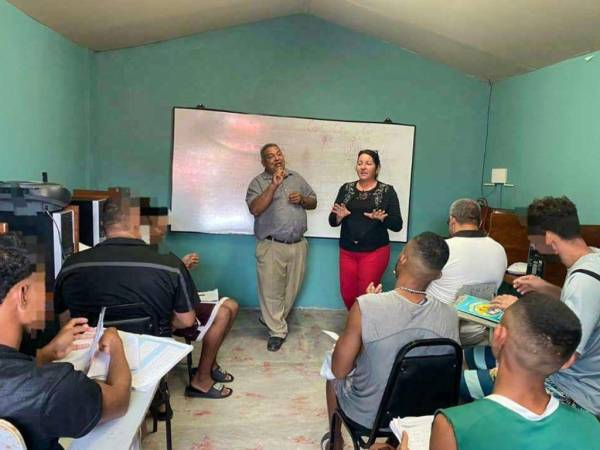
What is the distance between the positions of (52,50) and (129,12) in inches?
22.4

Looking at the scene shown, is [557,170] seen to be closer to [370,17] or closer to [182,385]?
[370,17]

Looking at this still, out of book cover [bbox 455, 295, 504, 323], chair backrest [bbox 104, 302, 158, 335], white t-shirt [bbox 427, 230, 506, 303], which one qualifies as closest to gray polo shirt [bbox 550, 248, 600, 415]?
book cover [bbox 455, 295, 504, 323]

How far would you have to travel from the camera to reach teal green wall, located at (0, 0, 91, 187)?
7.68 feet

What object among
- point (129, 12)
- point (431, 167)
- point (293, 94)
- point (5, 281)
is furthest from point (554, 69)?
point (5, 281)

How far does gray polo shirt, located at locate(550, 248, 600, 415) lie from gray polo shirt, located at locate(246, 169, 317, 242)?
205cm

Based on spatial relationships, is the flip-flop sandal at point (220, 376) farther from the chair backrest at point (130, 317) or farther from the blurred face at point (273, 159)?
the blurred face at point (273, 159)

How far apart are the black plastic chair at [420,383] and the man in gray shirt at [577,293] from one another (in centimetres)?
37

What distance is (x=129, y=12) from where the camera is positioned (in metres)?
2.89

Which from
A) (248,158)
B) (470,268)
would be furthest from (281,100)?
(470,268)

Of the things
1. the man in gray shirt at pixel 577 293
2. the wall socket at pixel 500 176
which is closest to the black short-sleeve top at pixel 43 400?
Result: the man in gray shirt at pixel 577 293

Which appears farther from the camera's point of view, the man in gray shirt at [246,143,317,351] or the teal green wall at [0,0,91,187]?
→ the man in gray shirt at [246,143,317,351]

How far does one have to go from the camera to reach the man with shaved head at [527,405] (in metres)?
0.88

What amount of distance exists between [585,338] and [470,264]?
0.73 metres

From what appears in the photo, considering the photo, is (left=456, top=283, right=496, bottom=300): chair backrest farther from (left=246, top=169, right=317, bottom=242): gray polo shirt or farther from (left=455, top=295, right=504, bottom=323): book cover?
(left=246, top=169, right=317, bottom=242): gray polo shirt
